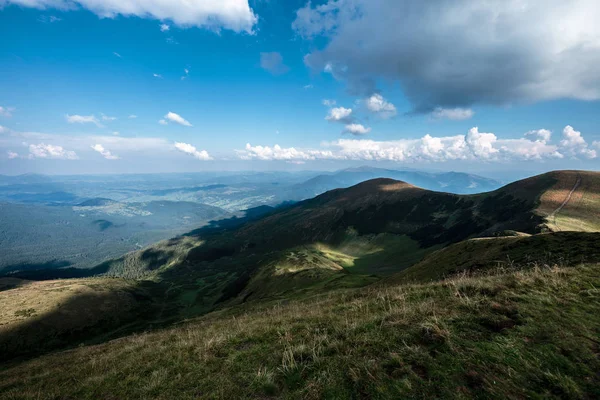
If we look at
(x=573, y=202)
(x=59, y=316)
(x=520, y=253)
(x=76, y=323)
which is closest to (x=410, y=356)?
(x=520, y=253)

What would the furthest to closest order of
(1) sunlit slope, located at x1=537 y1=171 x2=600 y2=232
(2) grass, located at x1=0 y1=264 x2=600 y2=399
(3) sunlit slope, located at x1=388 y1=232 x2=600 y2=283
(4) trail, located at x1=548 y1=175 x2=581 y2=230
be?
(4) trail, located at x1=548 y1=175 x2=581 y2=230 → (1) sunlit slope, located at x1=537 y1=171 x2=600 y2=232 → (3) sunlit slope, located at x1=388 y1=232 x2=600 y2=283 → (2) grass, located at x1=0 y1=264 x2=600 y2=399

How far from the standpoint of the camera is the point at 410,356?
7.38 metres

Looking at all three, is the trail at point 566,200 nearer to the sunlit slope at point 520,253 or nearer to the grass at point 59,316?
the sunlit slope at point 520,253

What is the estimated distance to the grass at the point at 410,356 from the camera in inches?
248

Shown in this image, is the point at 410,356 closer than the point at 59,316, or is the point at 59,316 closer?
the point at 410,356

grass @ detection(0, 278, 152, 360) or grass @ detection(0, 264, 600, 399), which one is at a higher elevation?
grass @ detection(0, 264, 600, 399)

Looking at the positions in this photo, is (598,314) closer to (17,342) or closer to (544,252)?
(544,252)

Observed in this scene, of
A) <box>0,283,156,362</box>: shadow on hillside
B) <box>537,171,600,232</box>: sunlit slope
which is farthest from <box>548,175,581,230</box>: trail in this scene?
<box>0,283,156,362</box>: shadow on hillside

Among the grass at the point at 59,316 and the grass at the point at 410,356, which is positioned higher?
the grass at the point at 410,356

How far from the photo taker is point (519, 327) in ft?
26.7

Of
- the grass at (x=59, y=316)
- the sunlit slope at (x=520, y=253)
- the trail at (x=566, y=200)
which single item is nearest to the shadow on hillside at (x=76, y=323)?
the grass at (x=59, y=316)

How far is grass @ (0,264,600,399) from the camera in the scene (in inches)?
248

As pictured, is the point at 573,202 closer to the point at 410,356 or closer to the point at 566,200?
the point at 566,200

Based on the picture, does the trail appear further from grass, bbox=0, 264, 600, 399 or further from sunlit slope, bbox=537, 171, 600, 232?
grass, bbox=0, 264, 600, 399
